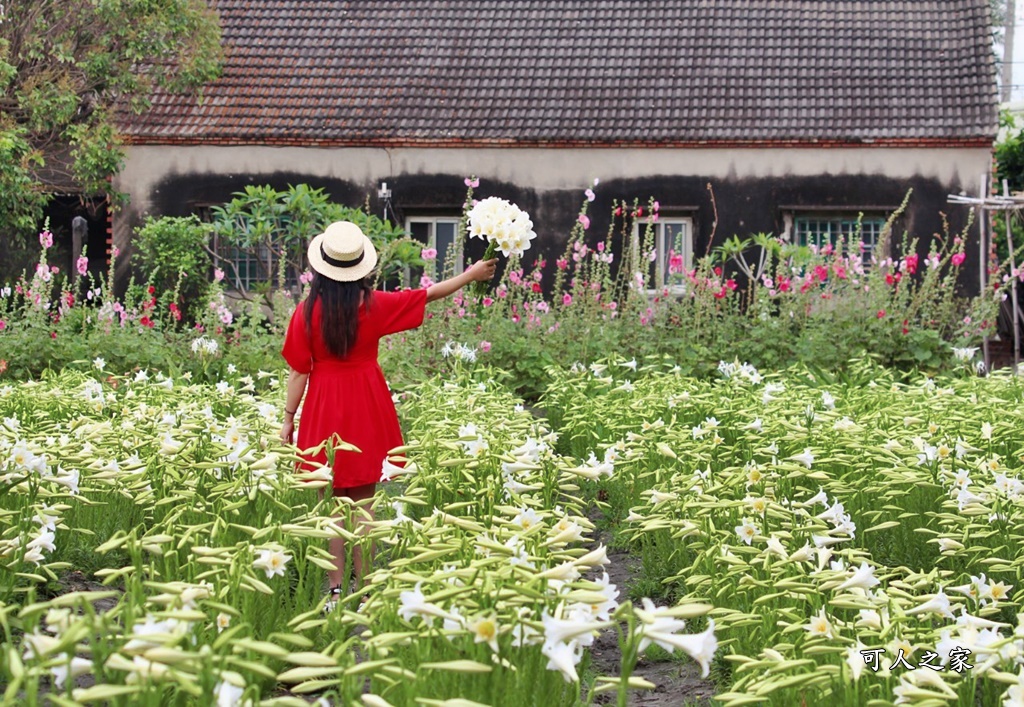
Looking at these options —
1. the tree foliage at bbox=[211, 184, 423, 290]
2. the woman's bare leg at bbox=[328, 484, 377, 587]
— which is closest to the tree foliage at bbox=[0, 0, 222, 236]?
the tree foliage at bbox=[211, 184, 423, 290]

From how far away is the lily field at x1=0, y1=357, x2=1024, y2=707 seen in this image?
9.03 ft

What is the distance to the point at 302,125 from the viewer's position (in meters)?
18.1

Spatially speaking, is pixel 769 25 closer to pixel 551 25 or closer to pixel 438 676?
pixel 551 25

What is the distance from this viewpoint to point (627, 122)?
58.5ft

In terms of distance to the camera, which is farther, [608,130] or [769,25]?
[769,25]

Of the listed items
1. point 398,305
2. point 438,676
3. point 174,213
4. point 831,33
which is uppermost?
point 831,33

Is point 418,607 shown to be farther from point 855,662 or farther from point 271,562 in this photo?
point 855,662

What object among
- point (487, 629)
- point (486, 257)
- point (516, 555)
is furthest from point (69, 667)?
point (486, 257)

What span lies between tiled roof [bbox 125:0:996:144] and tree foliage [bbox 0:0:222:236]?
626 millimetres

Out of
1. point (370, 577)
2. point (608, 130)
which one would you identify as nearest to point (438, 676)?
point (370, 577)

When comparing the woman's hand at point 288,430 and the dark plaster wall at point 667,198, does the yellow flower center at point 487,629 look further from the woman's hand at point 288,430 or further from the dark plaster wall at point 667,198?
the dark plaster wall at point 667,198

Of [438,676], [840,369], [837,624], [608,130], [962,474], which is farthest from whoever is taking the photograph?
[608,130]

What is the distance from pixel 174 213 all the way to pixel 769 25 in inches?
360

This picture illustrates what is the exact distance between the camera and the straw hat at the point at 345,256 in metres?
5.14
